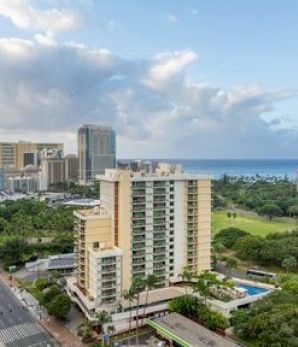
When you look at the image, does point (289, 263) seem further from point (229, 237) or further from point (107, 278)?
point (107, 278)

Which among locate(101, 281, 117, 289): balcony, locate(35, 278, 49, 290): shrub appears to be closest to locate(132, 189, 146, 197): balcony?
locate(101, 281, 117, 289): balcony

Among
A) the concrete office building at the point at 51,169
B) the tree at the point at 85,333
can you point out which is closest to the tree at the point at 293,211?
the tree at the point at 85,333

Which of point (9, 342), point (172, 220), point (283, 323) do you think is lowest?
point (9, 342)

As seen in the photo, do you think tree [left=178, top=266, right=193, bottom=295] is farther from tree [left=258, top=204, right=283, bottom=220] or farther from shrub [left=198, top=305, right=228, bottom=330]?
tree [left=258, top=204, right=283, bottom=220]

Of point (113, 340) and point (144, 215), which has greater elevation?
point (144, 215)

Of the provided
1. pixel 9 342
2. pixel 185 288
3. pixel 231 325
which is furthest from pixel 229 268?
pixel 9 342

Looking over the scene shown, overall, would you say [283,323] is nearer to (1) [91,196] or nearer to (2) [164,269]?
(2) [164,269]

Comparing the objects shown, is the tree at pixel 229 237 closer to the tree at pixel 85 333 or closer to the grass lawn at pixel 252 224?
Result: the grass lawn at pixel 252 224
